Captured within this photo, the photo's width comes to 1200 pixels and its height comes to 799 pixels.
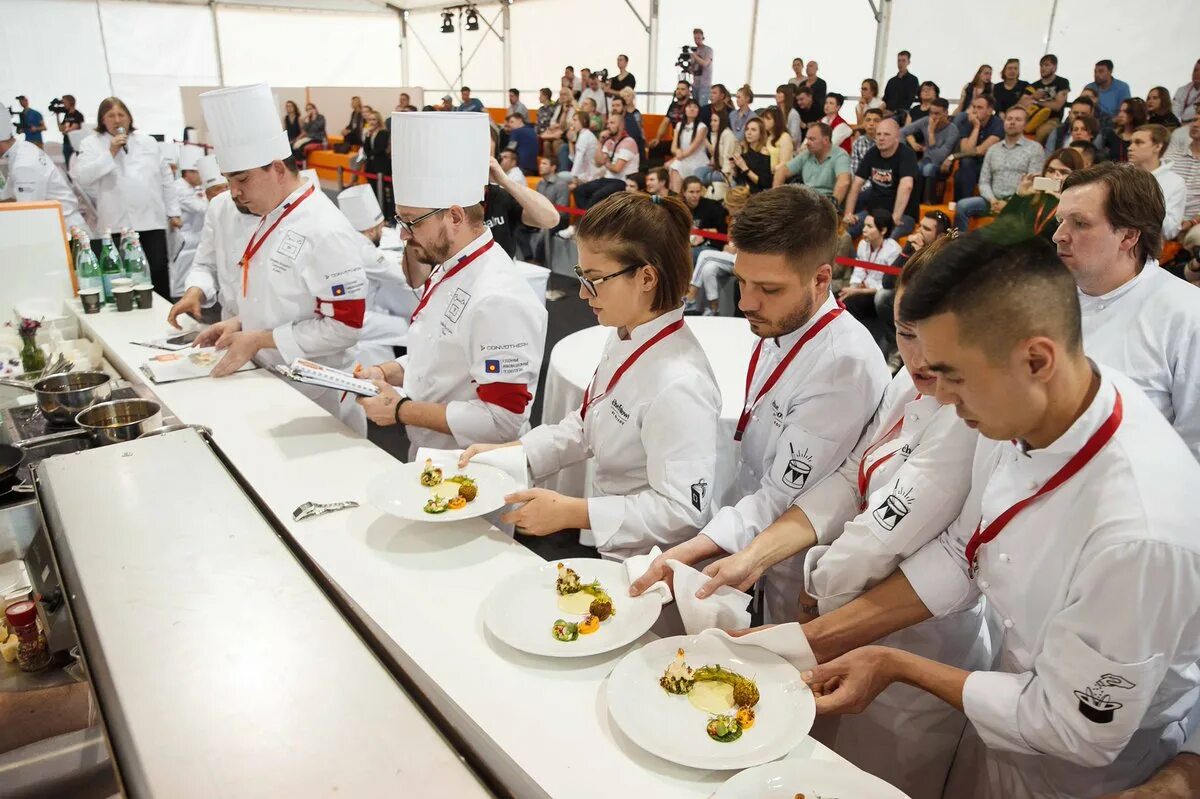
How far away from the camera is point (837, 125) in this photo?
735 centimetres

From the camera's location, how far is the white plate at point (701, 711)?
100 centimetres

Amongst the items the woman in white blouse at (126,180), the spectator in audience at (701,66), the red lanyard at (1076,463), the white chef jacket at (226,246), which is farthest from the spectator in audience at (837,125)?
the red lanyard at (1076,463)

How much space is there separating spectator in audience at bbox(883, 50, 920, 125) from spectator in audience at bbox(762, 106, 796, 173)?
137 cm

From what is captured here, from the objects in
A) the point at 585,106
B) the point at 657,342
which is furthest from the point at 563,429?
the point at 585,106

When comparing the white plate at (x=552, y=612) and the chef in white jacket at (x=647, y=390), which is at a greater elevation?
the chef in white jacket at (x=647, y=390)

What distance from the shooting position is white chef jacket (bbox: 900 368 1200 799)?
962 millimetres

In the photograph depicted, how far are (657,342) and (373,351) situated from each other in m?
2.85

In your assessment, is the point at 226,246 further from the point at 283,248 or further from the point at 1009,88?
the point at 1009,88

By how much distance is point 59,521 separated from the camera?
4.80 ft

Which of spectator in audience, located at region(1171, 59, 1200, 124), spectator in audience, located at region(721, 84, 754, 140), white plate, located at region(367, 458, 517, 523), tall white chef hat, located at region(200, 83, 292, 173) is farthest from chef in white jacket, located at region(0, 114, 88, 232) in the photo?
spectator in audience, located at region(1171, 59, 1200, 124)

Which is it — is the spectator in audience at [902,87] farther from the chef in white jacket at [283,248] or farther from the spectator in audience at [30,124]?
the spectator in audience at [30,124]

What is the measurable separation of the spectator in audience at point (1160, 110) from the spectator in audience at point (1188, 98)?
21 cm

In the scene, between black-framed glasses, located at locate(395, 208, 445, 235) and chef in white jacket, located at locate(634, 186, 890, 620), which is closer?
chef in white jacket, located at locate(634, 186, 890, 620)

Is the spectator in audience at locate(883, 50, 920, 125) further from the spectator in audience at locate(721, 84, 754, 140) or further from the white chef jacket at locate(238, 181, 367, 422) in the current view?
the white chef jacket at locate(238, 181, 367, 422)
